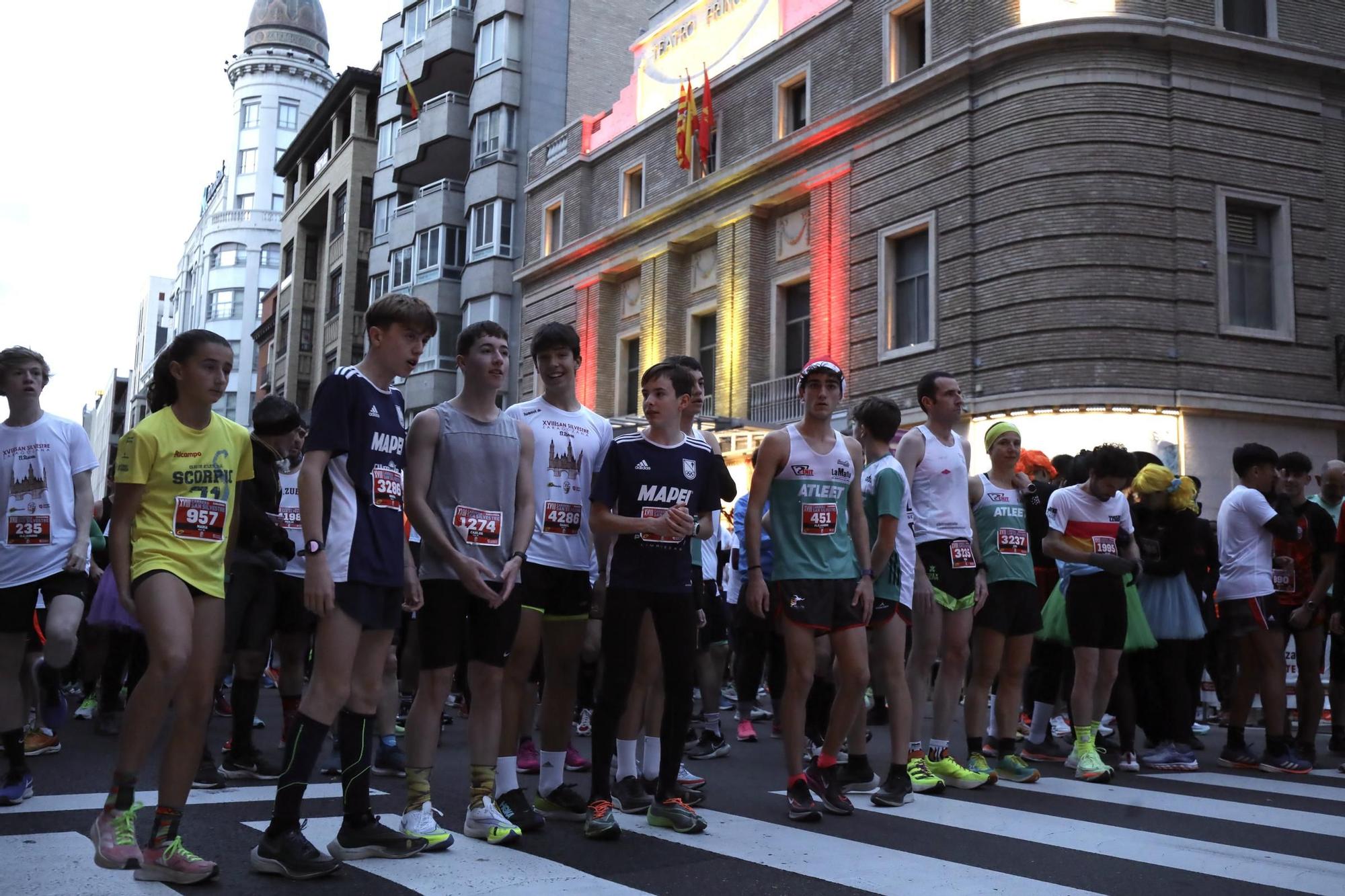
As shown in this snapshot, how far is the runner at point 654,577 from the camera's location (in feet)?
17.5

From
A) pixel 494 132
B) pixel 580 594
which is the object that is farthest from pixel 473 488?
pixel 494 132

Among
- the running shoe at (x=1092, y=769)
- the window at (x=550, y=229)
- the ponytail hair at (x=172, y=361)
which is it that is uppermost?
the window at (x=550, y=229)

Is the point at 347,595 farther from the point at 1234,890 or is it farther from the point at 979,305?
the point at 979,305

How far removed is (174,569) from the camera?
14.4 feet

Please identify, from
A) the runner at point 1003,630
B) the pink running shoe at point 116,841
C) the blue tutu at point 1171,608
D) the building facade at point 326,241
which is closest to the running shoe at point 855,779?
the runner at point 1003,630

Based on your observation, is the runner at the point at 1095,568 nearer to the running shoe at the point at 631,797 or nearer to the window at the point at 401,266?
the running shoe at the point at 631,797

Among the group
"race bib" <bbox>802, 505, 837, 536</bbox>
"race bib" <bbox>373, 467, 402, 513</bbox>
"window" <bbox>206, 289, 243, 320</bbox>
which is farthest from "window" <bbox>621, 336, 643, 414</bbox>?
"window" <bbox>206, 289, 243, 320</bbox>

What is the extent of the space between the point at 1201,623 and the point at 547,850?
527 cm

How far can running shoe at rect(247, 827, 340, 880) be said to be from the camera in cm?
419

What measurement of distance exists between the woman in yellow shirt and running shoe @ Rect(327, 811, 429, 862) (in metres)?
0.53

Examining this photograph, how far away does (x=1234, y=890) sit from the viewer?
4445 mm

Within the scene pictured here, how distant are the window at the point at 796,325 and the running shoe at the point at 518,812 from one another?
20315 millimetres

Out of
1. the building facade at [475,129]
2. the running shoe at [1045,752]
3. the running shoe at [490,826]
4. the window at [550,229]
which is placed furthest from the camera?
the building facade at [475,129]

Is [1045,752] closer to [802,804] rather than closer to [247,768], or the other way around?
[802,804]
